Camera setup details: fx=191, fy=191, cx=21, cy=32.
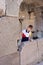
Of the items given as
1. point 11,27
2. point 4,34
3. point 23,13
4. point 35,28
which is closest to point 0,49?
point 4,34

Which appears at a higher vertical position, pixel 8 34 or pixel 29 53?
pixel 8 34

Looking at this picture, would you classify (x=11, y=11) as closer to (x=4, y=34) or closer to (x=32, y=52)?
(x=4, y=34)

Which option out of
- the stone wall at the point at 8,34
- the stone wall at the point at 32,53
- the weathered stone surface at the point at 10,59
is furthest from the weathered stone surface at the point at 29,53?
the stone wall at the point at 8,34

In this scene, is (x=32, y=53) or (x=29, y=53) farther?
(x=32, y=53)

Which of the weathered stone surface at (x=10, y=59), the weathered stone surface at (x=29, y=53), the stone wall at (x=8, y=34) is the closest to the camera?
the stone wall at (x=8, y=34)

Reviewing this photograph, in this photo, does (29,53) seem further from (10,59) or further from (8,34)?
(8,34)

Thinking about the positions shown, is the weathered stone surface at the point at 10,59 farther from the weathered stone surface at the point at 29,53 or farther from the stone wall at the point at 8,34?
the weathered stone surface at the point at 29,53

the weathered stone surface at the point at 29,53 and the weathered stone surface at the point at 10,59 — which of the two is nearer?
the weathered stone surface at the point at 10,59

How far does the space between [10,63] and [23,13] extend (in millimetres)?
8802

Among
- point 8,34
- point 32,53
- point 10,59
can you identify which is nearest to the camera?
point 8,34

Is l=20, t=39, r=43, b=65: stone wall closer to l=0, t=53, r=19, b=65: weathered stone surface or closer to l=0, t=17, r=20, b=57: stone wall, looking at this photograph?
l=0, t=53, r=19, b=65: weathered stone surface

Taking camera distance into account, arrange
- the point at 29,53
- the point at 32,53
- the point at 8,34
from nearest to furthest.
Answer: the point at 8,34, the point at 29,53, the point at 32,53

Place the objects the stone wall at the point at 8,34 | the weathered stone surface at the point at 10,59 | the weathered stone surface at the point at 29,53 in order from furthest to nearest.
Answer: the weathered stone surface at the point at 29,53
the weathered stone surface at the point at 10,59
the stone wall at the point at 8,34

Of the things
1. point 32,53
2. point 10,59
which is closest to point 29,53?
point 32,53
